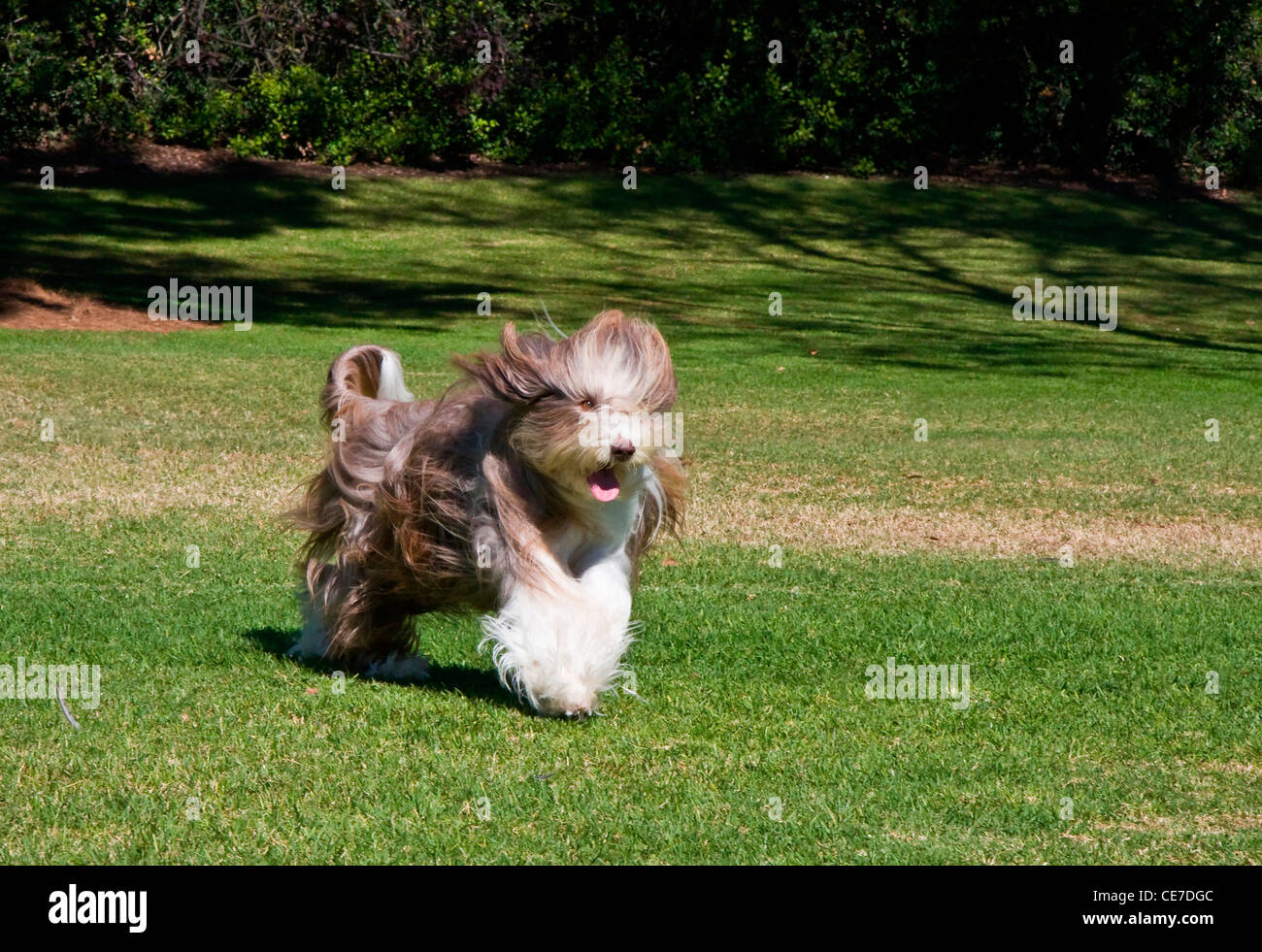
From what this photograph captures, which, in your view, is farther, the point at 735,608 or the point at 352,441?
the point at 735,608

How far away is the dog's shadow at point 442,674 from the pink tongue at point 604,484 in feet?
3.37

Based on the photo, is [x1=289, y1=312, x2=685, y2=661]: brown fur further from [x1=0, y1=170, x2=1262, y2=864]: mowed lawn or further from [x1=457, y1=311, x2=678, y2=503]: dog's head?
[x1=0, y1=170, x2=1262, y2=864]: mowed lawn

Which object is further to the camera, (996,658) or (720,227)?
(720,227)

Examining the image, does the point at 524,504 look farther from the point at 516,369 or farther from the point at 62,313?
the point at 62,313

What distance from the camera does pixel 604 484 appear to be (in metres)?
5.77

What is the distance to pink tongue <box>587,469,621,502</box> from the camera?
18.8ft

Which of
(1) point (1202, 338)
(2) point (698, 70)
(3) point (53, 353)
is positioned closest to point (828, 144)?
(2) point (698, 70)

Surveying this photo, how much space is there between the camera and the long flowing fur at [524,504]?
5.71 m

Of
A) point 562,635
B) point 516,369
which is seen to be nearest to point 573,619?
point 562,635

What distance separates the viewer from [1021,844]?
4.82 meters

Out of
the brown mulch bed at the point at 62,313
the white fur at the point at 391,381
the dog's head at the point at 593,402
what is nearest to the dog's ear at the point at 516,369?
the dog's head at the point at 593,402

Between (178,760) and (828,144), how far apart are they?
97.9 ft

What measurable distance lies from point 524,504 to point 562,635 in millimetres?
504
